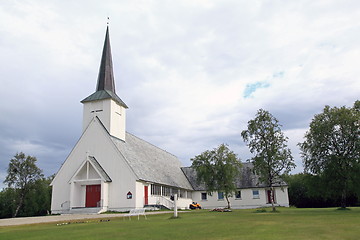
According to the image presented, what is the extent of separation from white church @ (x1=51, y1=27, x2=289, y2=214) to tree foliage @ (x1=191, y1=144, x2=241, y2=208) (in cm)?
456

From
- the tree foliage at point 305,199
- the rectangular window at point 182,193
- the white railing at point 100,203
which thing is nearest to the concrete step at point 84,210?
the white railing at point 100,203

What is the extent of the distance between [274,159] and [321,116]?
6.16 metres

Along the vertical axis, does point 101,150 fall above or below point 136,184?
above

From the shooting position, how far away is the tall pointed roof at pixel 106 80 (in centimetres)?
3753

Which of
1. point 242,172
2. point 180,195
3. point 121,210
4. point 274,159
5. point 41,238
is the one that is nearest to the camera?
point 41,238

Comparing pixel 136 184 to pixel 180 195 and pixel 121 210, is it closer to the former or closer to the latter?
pixel 121 210

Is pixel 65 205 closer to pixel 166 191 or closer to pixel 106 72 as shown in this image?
pixel 166 191

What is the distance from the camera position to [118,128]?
37.4 meters

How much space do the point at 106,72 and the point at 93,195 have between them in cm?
1502

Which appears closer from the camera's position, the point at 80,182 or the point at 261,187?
the point at 80,182

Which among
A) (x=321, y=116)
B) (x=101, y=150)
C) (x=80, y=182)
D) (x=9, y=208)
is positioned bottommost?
(x=9, y=208)

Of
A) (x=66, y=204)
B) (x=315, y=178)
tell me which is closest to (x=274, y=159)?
(x=315, y=178)

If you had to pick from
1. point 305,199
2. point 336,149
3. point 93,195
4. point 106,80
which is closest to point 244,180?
point 305,199

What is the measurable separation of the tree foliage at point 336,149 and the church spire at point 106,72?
23.3m
